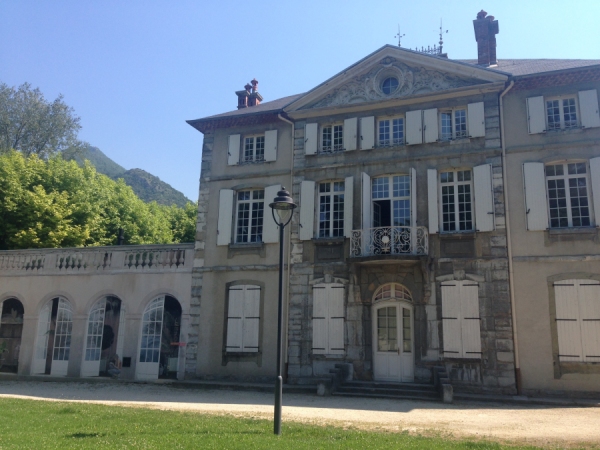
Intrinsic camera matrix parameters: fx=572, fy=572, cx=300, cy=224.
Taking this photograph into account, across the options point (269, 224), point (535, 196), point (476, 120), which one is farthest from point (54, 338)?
point (535, 196)

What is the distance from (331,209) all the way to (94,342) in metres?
9.00

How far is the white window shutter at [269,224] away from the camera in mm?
17375

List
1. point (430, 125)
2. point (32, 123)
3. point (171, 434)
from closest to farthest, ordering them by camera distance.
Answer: point (171, 434) < point (430, 125) < point (32, 123)

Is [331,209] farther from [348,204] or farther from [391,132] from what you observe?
[391,132]

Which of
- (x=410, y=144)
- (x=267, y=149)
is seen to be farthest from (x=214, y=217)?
(x=410, y=144)

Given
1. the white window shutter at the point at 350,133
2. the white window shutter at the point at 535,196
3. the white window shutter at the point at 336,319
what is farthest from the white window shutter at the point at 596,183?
the white window shutter at the point at 336,319

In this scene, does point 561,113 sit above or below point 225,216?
above

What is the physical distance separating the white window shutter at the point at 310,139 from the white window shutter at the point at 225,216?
2.79m

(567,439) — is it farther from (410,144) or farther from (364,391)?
(410,144)

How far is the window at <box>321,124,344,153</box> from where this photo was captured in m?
17.6

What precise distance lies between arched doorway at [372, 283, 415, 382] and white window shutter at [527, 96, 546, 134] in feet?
18.1

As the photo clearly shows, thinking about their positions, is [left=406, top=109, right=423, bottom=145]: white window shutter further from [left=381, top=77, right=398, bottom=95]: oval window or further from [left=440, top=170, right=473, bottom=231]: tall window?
[left=440, top=170, right=473, bottom=231]: tall window

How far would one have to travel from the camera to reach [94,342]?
18.8 m

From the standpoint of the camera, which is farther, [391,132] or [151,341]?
[151,341]
